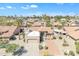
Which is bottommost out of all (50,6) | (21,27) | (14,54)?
(14,54)

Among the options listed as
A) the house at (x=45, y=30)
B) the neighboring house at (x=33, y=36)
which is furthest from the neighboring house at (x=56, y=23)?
the neighboring house at (x=33, y=36)

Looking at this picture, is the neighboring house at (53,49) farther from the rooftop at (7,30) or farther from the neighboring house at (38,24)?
the rooftop at (7,30)

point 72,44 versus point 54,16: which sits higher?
point 54,16

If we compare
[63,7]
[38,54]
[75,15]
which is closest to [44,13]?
[63,7]

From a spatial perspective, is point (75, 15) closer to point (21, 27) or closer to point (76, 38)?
point (76, 38)

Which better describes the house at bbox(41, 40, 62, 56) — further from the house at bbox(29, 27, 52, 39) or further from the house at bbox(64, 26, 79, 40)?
the house at bbox(64, 26, 79, 40)

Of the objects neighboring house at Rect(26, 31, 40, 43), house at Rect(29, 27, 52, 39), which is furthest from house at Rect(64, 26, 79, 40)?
neighboring house at Rect(26, 31, 40, 43)
